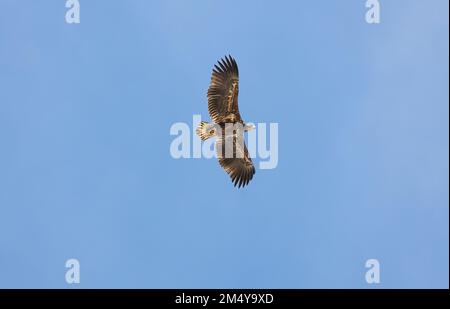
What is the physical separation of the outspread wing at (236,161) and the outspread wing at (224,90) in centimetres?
96

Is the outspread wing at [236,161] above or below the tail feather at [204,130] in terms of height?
below

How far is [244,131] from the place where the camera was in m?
28.2

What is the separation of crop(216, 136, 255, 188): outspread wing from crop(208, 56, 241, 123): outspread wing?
956 millimetres

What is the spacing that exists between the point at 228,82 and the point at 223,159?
249 centimetres

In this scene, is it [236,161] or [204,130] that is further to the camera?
[236,161]

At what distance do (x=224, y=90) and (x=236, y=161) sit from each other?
2.40 metres

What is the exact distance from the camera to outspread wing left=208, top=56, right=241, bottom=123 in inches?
1093

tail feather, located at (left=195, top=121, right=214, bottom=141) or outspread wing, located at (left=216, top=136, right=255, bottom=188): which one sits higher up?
tail feather, located at (left=195, top=121, right=214, bottom=141)

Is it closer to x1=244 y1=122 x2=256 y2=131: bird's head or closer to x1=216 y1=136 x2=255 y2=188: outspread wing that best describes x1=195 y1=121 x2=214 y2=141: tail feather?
x1=216 y1=136 x2=255 y2=188: outspread wing

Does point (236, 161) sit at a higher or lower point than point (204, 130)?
lower

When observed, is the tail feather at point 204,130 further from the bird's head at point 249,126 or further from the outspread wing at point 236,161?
the bird's head at point 249,126

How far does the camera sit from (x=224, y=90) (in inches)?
1094

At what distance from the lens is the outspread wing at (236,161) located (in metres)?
28.5
